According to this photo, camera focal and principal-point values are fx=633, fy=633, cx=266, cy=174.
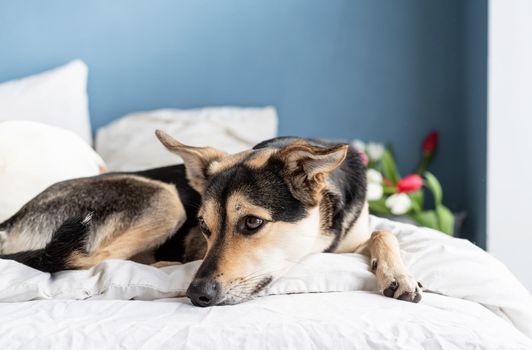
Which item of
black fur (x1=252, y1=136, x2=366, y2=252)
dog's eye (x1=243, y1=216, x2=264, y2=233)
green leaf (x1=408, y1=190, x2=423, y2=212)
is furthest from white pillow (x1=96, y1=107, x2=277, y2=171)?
dog's eye (x1=243, y1=216, x2=264, y2=233)

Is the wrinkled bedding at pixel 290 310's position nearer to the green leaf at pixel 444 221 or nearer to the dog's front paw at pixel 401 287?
the dog's front paw at pixel 401 287

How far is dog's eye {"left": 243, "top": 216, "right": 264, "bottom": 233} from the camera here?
69.5 inches

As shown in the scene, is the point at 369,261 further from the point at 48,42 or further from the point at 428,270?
the point at 48,42

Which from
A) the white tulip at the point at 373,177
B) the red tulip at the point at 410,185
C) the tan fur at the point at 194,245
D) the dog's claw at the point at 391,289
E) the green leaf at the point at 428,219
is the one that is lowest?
the green leaf at the point at 428,219

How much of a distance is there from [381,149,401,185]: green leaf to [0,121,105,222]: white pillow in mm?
1656

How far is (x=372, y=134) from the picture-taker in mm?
3877

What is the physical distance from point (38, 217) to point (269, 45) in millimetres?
2092

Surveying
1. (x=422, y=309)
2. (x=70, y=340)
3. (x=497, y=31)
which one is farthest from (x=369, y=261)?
(x=497, y=31)

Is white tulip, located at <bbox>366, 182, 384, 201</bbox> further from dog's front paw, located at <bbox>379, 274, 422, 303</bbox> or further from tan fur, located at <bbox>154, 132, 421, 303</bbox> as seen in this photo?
dog's front paw, located at <bbox>379, 274, 422, 303</bbox>

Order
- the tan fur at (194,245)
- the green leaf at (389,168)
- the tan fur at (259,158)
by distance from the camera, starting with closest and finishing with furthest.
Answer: the tan fur at (259,158) → the tan fur at (194,245) → the green leaf at (389,168)

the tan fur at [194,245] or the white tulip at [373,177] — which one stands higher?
the tan fur at [194,245]

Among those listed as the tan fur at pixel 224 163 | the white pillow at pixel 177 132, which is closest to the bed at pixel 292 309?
the tan fur at pixel 224 163

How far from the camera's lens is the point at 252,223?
5.79ft

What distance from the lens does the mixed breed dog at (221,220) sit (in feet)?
5.66
